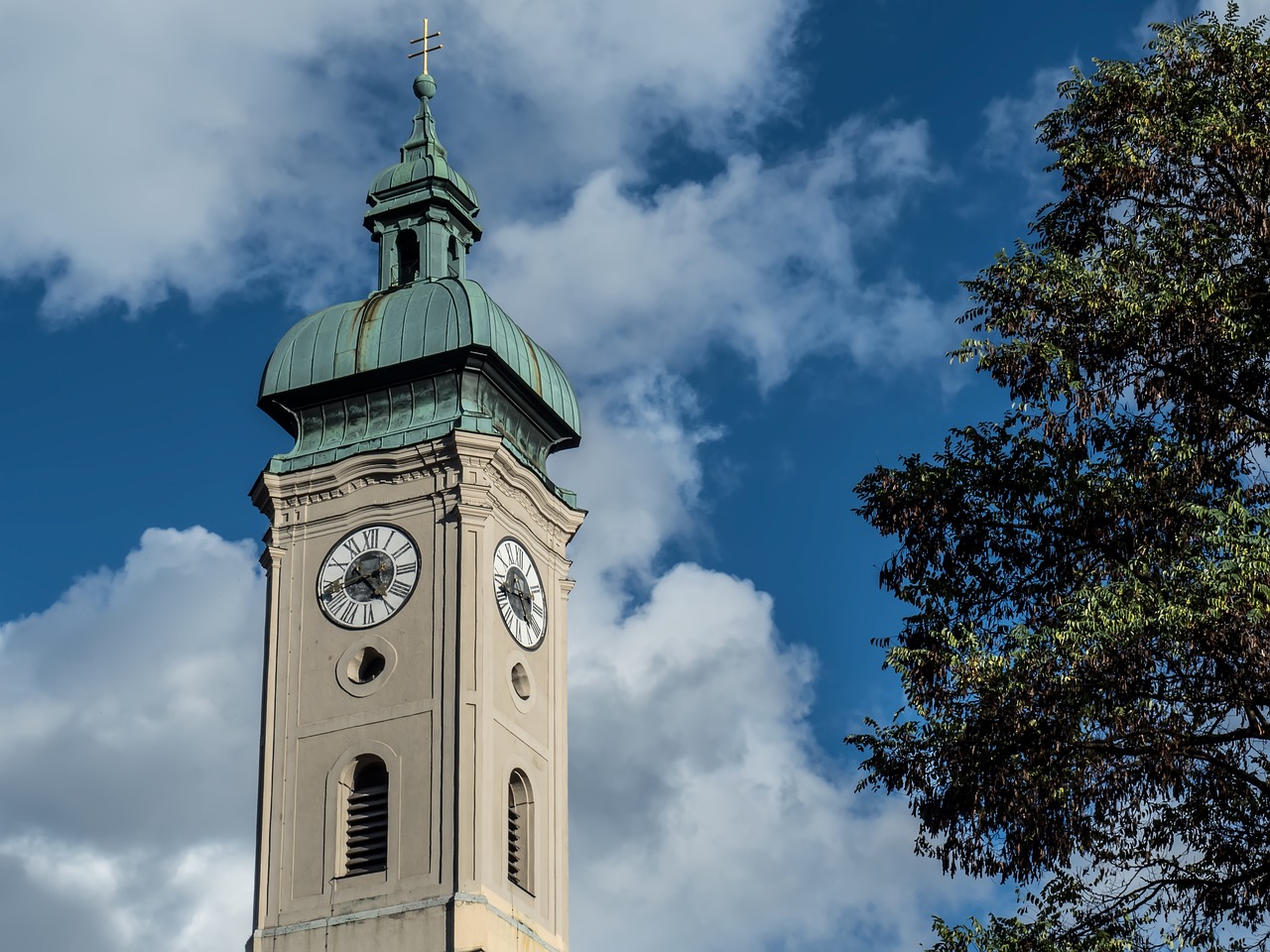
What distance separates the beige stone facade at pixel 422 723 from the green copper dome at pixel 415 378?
1044mm

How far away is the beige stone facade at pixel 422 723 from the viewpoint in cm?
4272

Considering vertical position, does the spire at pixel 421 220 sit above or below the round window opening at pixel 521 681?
above

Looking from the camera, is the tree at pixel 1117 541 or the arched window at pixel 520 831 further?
the arched window at pixel 520 831

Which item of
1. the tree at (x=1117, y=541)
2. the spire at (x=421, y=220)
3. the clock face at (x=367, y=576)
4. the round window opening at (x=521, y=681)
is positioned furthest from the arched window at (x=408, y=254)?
the tree at (x=1117, y=541)

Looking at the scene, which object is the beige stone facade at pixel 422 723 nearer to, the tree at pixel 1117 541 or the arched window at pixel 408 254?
the arched window at pixel 408 254

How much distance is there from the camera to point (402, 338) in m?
49.6

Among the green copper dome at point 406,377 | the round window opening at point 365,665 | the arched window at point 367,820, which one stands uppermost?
the green copper dome at point 406,377

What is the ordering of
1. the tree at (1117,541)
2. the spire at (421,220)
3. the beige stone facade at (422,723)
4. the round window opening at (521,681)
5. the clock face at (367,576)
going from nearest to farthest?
1. the tree at (1117,541)
2. the beige stone facade at (422,723)
3. the clock face at (367,576)
4. the round window opening at (521,681)
5. the spire at (421,220)

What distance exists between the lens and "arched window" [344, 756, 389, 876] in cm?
4353

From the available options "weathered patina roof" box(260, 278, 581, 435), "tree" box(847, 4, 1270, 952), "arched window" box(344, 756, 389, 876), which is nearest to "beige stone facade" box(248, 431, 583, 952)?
"arched window" box(344, 756, 389, 876)

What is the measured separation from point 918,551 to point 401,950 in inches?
857

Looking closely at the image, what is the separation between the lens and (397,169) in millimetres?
54094

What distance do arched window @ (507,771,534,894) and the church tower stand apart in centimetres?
5

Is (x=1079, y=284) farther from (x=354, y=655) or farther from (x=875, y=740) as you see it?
(x=354, y=655)
